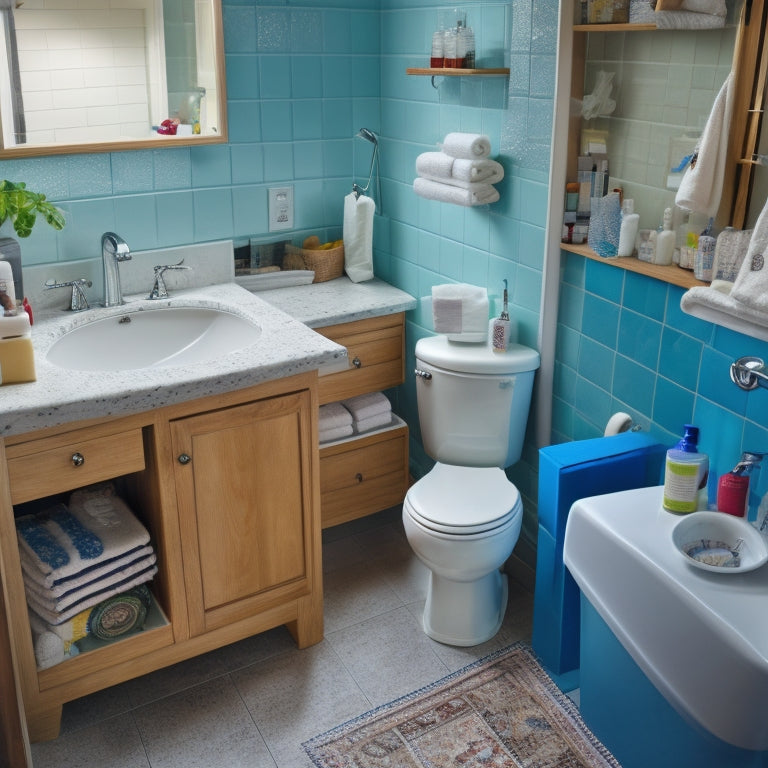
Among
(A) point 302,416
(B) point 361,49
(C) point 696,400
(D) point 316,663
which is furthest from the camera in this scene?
(B) point 361,49

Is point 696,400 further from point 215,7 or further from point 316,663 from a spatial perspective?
point 215,7

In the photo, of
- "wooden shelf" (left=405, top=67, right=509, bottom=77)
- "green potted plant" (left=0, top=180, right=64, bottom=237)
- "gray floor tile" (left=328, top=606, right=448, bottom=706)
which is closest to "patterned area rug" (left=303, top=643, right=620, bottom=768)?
"gray floor tile" (left=328, top=606, right=448, bottom=706)

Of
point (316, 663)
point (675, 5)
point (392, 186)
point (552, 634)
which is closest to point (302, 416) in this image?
point (316, 663)

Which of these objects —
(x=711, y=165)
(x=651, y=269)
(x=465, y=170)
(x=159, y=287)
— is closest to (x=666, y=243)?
(x=651, y=269)

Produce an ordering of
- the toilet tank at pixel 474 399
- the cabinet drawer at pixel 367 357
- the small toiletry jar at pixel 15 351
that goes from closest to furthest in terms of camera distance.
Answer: the small toiletry jar at pixel 15 351 < the toilet tank at pixel 474 399 < the cabinet drawer at pixel 367 357

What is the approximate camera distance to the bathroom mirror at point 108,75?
2.34m

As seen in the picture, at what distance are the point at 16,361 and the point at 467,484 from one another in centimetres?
123

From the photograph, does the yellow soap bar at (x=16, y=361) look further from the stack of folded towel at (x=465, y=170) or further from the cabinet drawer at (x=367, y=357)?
the stack of folded towel at (x=465, y=170)

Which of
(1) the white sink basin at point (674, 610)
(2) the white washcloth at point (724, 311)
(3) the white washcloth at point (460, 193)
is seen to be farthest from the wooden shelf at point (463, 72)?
(1) the white sink basin at point (674, 610)

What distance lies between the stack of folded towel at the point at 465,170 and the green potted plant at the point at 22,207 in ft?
3.53

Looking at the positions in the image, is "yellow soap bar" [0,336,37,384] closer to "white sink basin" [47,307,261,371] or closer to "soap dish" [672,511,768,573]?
"white sink basin" [47,307,261,371]

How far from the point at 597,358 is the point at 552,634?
0.74 meters

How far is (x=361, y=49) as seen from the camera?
9.63 ft

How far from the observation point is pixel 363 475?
2.94m
